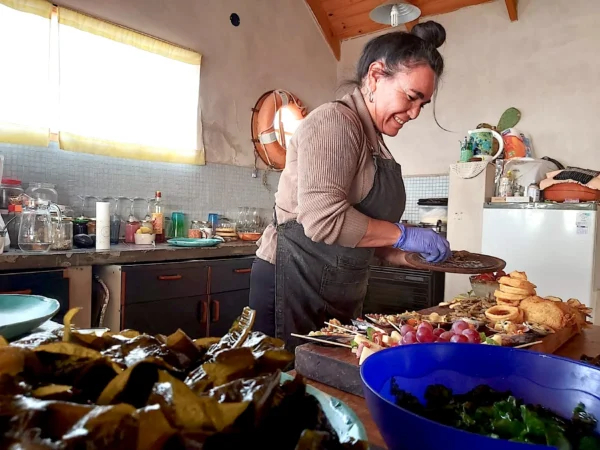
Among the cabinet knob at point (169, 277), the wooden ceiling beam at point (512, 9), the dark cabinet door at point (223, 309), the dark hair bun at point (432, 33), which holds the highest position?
the wooden ceiling beam at point (512, 9)

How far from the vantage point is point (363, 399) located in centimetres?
85

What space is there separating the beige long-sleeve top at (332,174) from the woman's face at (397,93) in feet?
0.43

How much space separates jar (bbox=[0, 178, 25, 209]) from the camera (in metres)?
2.60

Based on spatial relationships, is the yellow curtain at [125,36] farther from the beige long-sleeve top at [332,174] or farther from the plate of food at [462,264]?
the plate of food at [462,264]

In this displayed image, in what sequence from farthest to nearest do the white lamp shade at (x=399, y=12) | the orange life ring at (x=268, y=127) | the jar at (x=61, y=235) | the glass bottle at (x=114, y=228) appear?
the orange life ring at (x=268, y=127)
the white lamp shade at (x=399, y=12)
the glass bottle at (x=114, y=228)
the jar at (x=61, y=235)

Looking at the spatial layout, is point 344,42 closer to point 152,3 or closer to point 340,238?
point 152,3

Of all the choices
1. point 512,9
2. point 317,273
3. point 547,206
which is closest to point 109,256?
point 317,273

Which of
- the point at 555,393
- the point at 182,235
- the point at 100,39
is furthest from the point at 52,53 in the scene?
the point at 555,393

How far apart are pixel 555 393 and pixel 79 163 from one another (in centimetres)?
312

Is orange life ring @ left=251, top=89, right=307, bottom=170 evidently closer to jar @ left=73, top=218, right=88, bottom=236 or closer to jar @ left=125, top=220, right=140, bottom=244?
jar @ left=125, top=220, right=140, bottom=244

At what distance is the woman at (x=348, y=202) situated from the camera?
4.58 feet

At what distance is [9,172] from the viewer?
2725 mm

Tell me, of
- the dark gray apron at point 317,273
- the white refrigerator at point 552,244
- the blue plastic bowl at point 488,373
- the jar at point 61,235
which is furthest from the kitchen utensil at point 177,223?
the blue plastic bowl at point 488,373

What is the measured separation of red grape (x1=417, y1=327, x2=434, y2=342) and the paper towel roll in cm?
225
